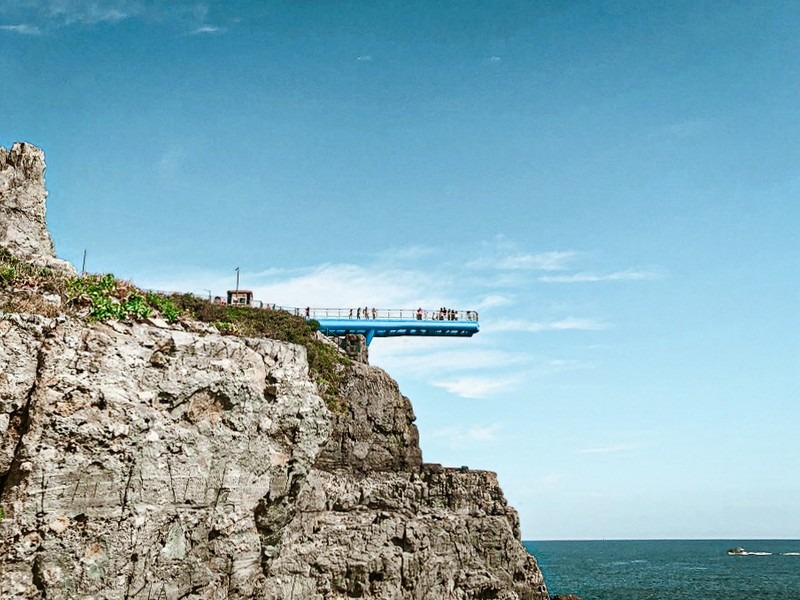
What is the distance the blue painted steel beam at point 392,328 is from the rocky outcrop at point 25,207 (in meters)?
21.9

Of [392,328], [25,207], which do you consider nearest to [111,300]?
[25,207]

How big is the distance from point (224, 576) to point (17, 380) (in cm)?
680

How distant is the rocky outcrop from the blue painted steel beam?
21902 millimetres

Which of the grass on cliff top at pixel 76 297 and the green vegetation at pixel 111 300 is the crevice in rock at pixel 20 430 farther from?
the green vegetation at pixel 111 300

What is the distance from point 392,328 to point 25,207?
2772cm

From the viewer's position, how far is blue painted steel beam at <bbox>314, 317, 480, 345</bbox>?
148 feet

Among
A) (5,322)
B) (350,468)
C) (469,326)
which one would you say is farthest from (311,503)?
(469,326)

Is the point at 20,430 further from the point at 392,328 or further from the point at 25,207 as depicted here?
the point at 392,328

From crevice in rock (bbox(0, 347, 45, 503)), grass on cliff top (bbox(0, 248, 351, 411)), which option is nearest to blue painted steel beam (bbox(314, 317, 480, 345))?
grass on cliff top (bbox(0, 248, 351, 411))

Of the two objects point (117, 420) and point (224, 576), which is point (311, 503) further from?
point (117, 420)

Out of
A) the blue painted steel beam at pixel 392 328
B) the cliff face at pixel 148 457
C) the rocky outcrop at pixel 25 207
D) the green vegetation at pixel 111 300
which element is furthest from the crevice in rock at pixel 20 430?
the blue painted steel beam at pixel 392 328

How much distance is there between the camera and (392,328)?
47688mm

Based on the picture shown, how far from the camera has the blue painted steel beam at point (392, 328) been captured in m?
45.2

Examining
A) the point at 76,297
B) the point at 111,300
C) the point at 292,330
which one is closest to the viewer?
the point at 76,297
